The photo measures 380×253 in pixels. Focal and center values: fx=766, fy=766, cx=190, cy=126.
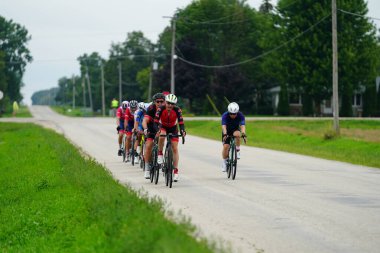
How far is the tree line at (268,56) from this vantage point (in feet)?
229

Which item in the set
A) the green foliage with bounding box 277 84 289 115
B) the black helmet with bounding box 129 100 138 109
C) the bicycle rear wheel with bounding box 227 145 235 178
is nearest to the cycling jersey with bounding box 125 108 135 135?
the black helmet with bounding box 129 100 138 109

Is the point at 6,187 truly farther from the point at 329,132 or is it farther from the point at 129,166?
the point at 329,132

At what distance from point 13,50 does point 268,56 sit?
56539 millimetres

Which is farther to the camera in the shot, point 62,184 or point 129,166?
point 129,166

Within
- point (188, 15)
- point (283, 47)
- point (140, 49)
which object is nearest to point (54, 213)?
point (283, 47)

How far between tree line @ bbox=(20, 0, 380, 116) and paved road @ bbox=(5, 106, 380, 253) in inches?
1530

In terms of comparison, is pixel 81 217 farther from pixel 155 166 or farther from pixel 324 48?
pixel 324 48

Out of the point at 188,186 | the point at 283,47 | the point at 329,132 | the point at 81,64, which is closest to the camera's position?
the point at 188,186

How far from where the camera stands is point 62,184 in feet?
54.1

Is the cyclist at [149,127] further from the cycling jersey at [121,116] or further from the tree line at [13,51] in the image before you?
the tree line at [13,51]

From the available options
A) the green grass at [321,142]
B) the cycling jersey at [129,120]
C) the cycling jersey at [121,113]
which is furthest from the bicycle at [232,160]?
the cycling jersey at [121,113]

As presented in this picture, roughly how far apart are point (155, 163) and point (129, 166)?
18.2 feet

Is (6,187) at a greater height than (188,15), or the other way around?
(188,15)

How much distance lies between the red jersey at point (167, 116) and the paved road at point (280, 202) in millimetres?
1323
